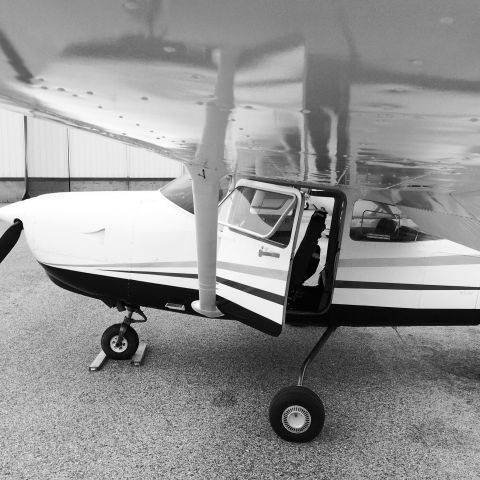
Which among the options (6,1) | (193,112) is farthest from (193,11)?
(193,112)

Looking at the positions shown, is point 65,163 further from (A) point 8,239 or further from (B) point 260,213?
(B) point 260,213

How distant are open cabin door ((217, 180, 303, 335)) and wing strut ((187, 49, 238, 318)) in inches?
8.9

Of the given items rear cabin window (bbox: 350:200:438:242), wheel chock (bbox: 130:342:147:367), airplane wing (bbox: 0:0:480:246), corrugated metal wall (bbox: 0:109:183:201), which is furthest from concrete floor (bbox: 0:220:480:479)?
corrugated metal wall (bbox: 0:109:183:201)

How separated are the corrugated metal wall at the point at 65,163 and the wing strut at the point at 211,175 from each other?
1381cm

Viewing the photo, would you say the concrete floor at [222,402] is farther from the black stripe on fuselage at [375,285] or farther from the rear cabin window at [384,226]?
the rear cabin window at [384,226]

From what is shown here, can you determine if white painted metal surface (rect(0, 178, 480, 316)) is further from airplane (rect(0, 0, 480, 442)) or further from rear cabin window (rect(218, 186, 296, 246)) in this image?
rear cabin window (rect(218, 186, 296, 246))

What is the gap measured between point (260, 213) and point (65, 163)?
15.0 metres

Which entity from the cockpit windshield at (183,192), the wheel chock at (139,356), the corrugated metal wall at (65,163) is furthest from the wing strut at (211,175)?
the corrugated metal wall at (65,163)

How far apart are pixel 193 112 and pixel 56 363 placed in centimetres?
325

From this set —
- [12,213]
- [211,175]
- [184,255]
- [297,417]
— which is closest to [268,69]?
[211,175]

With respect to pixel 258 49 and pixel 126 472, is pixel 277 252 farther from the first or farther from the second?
pixel 258 49

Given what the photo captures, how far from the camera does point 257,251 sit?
3180mm

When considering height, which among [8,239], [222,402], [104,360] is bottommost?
[222,402]

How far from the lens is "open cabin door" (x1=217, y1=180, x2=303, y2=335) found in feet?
9.87
